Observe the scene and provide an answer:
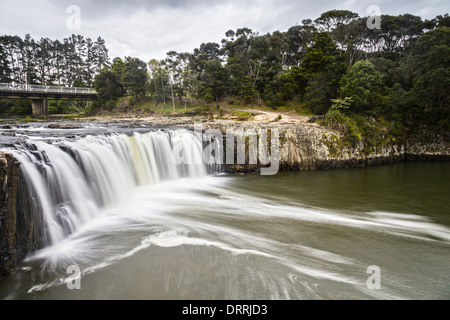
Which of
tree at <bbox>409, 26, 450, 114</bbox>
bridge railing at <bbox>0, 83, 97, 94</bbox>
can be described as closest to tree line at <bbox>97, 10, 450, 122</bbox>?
tree at <bbox>409, 26, 450, 114</bbox>

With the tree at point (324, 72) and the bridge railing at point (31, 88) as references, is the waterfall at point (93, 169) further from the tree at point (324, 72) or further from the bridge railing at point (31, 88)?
the bridge railing at point (31, 88)

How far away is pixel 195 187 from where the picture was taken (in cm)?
1002

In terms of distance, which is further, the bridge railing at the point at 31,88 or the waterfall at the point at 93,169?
the bridge railing at the point at 31,88

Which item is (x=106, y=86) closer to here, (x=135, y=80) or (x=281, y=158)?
(x=135, y=80)

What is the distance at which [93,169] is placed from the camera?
24.4 feet

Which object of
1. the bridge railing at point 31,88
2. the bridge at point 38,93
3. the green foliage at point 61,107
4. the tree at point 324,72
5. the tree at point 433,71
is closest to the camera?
the tree at point 433,71

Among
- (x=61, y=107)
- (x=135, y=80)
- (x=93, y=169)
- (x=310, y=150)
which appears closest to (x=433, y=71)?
(x=310, y=150)

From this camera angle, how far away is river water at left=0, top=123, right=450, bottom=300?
12.4ft

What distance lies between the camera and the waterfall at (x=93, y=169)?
5.39 metres

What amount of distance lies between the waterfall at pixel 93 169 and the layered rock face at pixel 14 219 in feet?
1.28

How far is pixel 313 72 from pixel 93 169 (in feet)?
80.2

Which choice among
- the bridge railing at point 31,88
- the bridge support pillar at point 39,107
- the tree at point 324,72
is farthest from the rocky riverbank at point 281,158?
the bridge support pillar at point 39,107

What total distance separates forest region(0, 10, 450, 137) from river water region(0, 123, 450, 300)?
9.17 m
